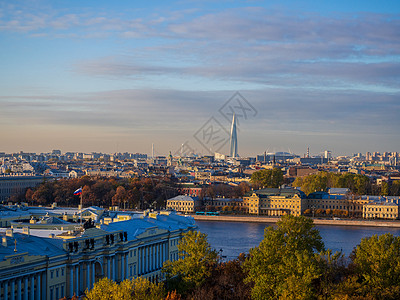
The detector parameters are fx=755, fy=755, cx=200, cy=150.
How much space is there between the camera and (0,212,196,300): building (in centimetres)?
1675

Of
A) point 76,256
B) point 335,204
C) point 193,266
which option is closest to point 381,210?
point 335,204

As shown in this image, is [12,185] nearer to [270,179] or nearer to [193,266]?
[270,179]

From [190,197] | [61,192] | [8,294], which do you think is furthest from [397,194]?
[8,294]

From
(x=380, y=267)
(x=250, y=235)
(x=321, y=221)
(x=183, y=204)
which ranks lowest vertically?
(x=321, y=221)

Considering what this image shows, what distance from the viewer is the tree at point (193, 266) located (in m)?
18.9

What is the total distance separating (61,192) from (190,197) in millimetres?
9312

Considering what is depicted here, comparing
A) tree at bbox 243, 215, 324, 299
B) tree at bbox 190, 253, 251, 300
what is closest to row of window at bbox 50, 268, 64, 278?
tree at bbox 190, 253, 251, 300

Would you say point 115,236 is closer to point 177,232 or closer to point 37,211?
point 177,232

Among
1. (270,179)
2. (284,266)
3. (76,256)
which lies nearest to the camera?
(284,266)

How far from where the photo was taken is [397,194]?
60.9 metres

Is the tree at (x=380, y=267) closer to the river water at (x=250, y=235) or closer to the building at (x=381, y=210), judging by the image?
the river water at (x=250, y=235)

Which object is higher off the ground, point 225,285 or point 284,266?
point 284,266

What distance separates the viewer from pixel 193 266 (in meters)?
19.3

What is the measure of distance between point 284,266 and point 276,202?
36322mm
